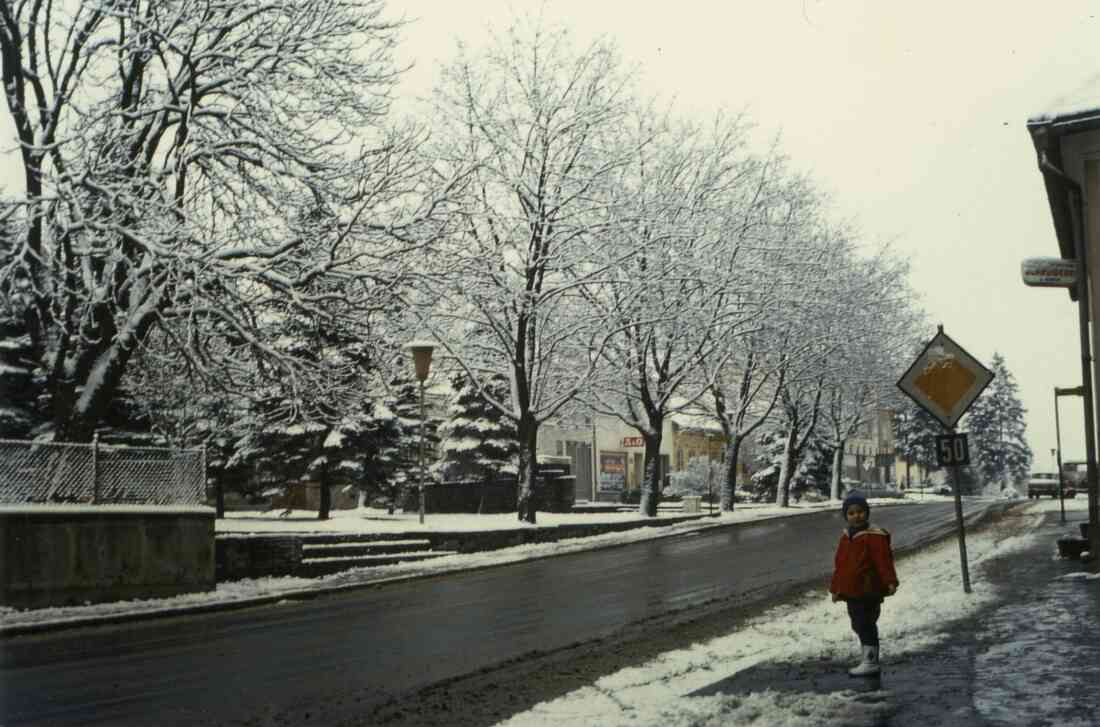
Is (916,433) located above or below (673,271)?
below

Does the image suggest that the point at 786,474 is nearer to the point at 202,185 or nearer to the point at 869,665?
the point at 202,185

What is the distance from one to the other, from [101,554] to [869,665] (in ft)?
37.0

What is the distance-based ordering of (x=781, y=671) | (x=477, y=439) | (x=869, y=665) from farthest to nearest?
(x=477, y=439) < (x=781, y=671) < (x=869, y=665)

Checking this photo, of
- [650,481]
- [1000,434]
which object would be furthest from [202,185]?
[1000,434]

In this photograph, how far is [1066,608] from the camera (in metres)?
13.1

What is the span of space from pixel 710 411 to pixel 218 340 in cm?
3134

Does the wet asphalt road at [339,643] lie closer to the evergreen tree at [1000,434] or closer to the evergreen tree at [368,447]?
the evergreen tree at [368,447]

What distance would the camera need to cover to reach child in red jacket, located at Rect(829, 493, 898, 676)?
9320 mm

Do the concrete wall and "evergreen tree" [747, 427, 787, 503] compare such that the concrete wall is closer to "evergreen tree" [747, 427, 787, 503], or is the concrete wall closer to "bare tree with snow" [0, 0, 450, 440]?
"bare tree with snow" [0, 0, 450, 440]

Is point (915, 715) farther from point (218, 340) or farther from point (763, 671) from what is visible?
point (218, 340)

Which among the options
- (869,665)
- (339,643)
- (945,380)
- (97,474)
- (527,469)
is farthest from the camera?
(527,469)

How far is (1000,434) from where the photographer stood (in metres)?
121

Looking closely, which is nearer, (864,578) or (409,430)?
(864,578)

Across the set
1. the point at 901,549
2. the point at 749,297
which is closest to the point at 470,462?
the point at 749,297
